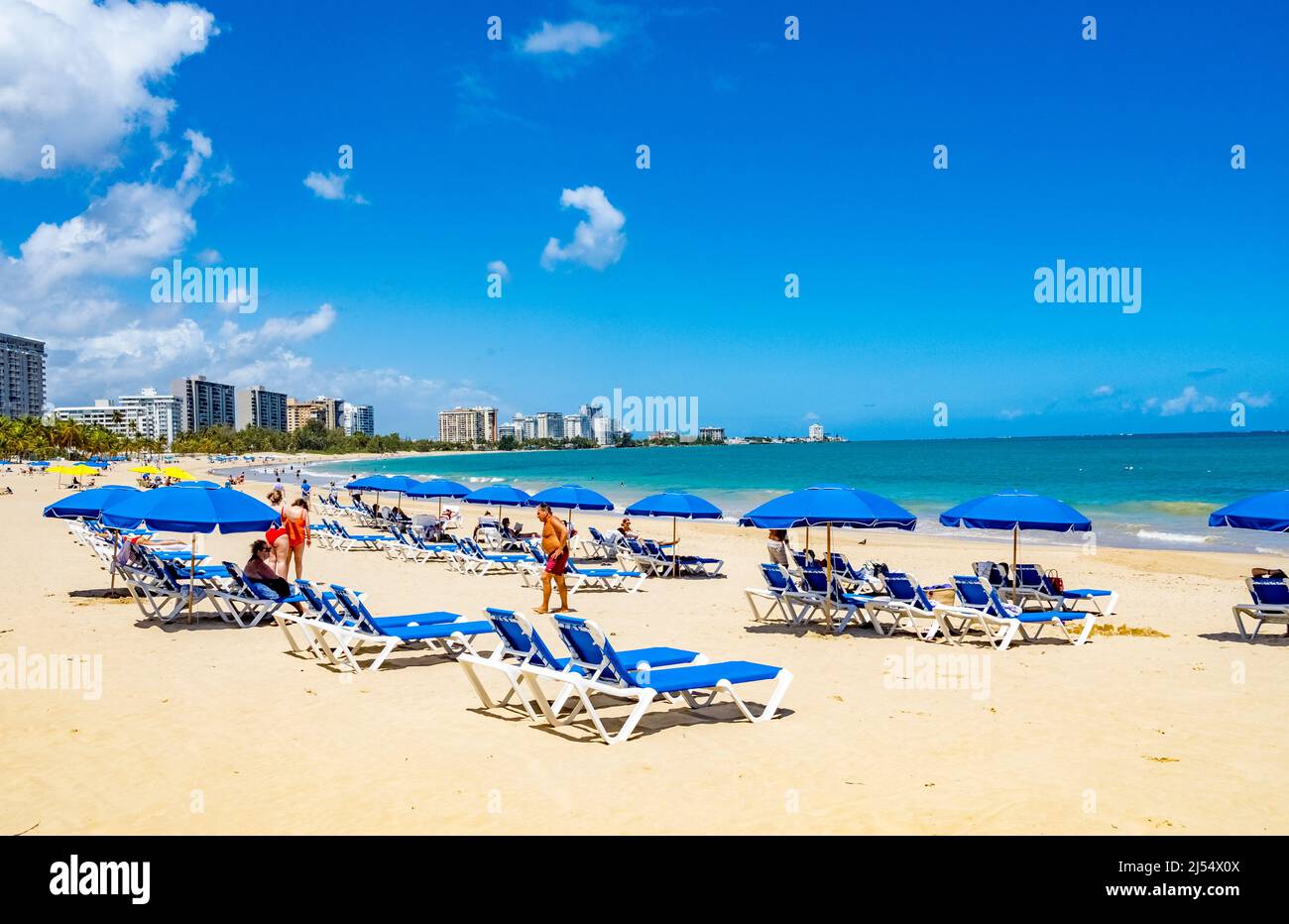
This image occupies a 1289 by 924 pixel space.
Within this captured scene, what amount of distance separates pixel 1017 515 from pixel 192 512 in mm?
8475

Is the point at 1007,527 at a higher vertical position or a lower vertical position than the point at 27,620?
higher

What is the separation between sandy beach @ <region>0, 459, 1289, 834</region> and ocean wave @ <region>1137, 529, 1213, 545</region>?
1822 centimetres

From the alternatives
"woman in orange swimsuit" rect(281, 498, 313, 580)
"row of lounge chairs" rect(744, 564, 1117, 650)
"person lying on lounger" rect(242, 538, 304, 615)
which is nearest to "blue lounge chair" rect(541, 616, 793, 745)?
"row of lounge chairs" rect(744, 564, 1117, 650)

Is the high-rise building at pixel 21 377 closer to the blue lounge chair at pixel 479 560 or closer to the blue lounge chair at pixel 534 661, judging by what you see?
the blue lounge chair at pixel 479 560

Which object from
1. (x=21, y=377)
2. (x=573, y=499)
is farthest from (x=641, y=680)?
(x=21, y=377)

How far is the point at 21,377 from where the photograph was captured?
5979 inches

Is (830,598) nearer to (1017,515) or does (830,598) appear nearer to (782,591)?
(782,591)

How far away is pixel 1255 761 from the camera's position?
221 inches

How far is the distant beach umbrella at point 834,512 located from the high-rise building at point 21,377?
536 feet

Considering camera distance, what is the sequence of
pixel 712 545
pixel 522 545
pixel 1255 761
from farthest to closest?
1. pixel 712 545
2. pixel 522 545
3. pixel 1255 761

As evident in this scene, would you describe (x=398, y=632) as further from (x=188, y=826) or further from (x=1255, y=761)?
(x=1255, y=761)

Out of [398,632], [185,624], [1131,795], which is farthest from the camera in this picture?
[185,624]
